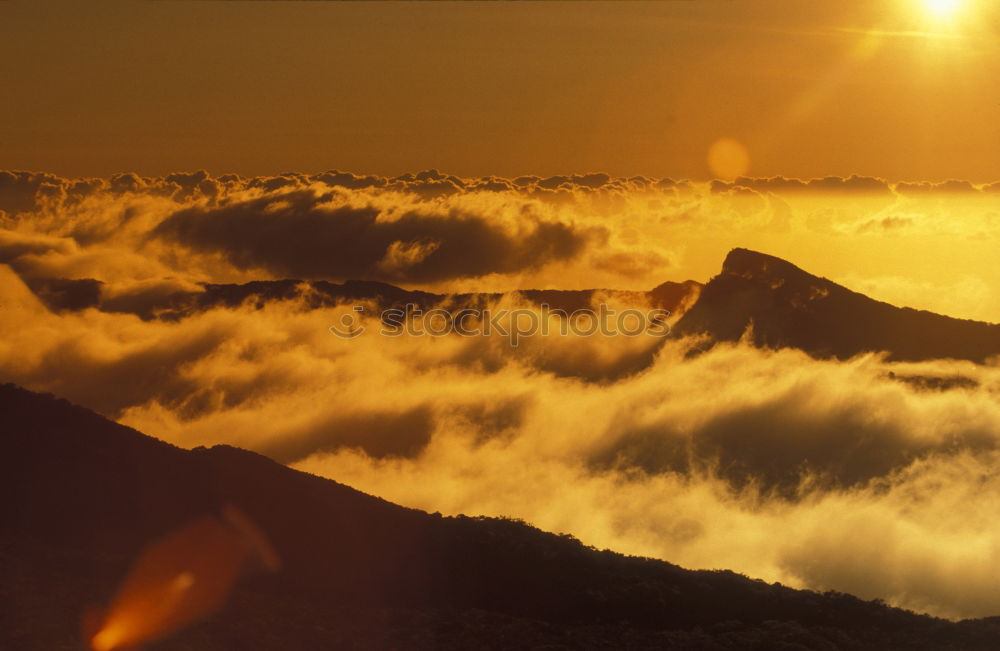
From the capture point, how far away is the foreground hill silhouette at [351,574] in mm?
57219

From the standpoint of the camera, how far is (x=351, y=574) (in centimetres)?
6475

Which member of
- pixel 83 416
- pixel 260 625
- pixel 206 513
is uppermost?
pixel 83 416

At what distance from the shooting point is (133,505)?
66.0 meters

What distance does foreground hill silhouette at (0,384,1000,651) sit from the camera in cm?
5722

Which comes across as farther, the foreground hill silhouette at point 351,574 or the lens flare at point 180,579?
the foreground hill silhouette at point 351,574

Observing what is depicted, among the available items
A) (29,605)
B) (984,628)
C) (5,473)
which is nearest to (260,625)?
A: (29,605)

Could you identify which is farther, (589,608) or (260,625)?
(589,608)

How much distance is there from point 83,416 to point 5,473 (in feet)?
25.8

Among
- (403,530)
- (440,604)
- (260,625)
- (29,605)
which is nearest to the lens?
(29,605)

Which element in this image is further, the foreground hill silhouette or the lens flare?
the foreground hill silhouette

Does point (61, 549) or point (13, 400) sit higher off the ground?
point (13, 400)

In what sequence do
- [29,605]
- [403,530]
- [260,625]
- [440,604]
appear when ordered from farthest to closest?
[403,530] → [440,604] → [260,625] → [29,605]

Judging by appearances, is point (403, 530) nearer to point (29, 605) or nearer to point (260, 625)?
point (260, 625)

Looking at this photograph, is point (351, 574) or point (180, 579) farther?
point (351, 574)
